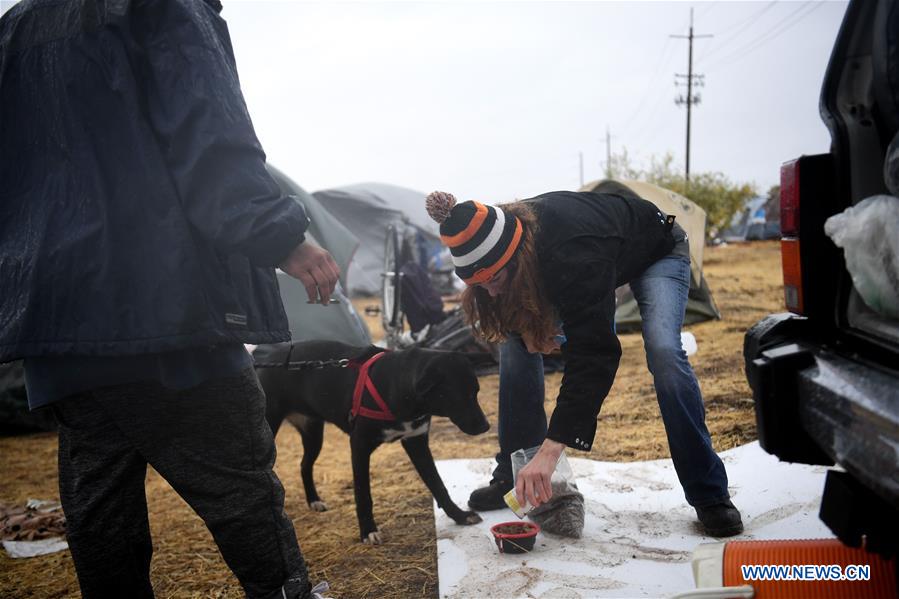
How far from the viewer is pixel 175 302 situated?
1690 mm

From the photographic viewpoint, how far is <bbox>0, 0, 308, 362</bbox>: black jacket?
1.68 m

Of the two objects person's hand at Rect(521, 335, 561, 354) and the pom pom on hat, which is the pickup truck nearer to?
person's hand at Rect(521, 335, 561, 354)

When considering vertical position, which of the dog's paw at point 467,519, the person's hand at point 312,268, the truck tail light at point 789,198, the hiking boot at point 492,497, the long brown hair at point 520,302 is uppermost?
the truck tail light at point 789,198

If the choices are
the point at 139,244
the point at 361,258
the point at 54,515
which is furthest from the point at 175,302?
the point at 361,258

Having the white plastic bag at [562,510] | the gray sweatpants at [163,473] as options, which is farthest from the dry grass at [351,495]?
the gray sweatpants at [163,473]

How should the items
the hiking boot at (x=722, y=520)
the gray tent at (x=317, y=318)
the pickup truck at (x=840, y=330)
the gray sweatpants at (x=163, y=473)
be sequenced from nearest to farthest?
the pickup truck at (x=840, y=330)
the gray sweatpants at (x=163, y=473)
the hiking boot at (x=722, y=520)
the gray tent at (x=317, y=318)

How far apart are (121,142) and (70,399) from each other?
23.9 inches

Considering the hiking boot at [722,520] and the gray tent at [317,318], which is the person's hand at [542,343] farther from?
the gray tent at [317,318]

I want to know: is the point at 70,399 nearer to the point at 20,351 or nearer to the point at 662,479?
the point at 20,351

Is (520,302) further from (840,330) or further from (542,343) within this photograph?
(840,330)

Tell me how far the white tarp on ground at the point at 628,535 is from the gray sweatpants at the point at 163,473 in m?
0.95

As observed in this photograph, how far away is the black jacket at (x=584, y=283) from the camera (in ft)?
Result: 7.78

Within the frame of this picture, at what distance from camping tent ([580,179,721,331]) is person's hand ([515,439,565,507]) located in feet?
18.2

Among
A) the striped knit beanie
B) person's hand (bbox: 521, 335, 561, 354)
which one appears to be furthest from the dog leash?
the striped knit beanie
